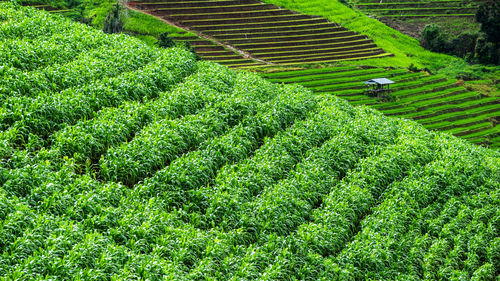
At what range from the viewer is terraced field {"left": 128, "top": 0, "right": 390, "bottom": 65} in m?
39.8

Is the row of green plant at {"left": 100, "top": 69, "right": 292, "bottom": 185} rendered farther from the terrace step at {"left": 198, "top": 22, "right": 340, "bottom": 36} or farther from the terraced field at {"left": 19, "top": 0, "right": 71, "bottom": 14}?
the terraced field at {"left": 19, "top": 0, "right": 71, "bottom": 14}

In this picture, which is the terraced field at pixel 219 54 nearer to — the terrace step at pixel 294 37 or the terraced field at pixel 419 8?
the terrace step at pixel 294 37

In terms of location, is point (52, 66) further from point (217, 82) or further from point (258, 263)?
point (258, 263)

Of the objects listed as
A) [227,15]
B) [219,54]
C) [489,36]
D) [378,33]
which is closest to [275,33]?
[227,15]

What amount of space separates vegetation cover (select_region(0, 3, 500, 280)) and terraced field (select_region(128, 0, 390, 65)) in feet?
87.8

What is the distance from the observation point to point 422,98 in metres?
32.2

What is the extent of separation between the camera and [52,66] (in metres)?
10.5

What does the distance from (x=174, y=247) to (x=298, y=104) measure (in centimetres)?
598

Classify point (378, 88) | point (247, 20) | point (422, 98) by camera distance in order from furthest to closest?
1. point (247, 20)
2. point (378, 88)
3. point (422, 98)

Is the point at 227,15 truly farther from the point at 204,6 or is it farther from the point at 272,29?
the point at 272,29

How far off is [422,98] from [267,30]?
633 inches

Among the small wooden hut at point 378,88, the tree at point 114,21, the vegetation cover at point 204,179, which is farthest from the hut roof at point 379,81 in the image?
the tree at point 114,21

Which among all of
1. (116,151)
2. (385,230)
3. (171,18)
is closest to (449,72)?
(171,18)

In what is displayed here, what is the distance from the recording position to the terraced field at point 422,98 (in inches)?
1136
